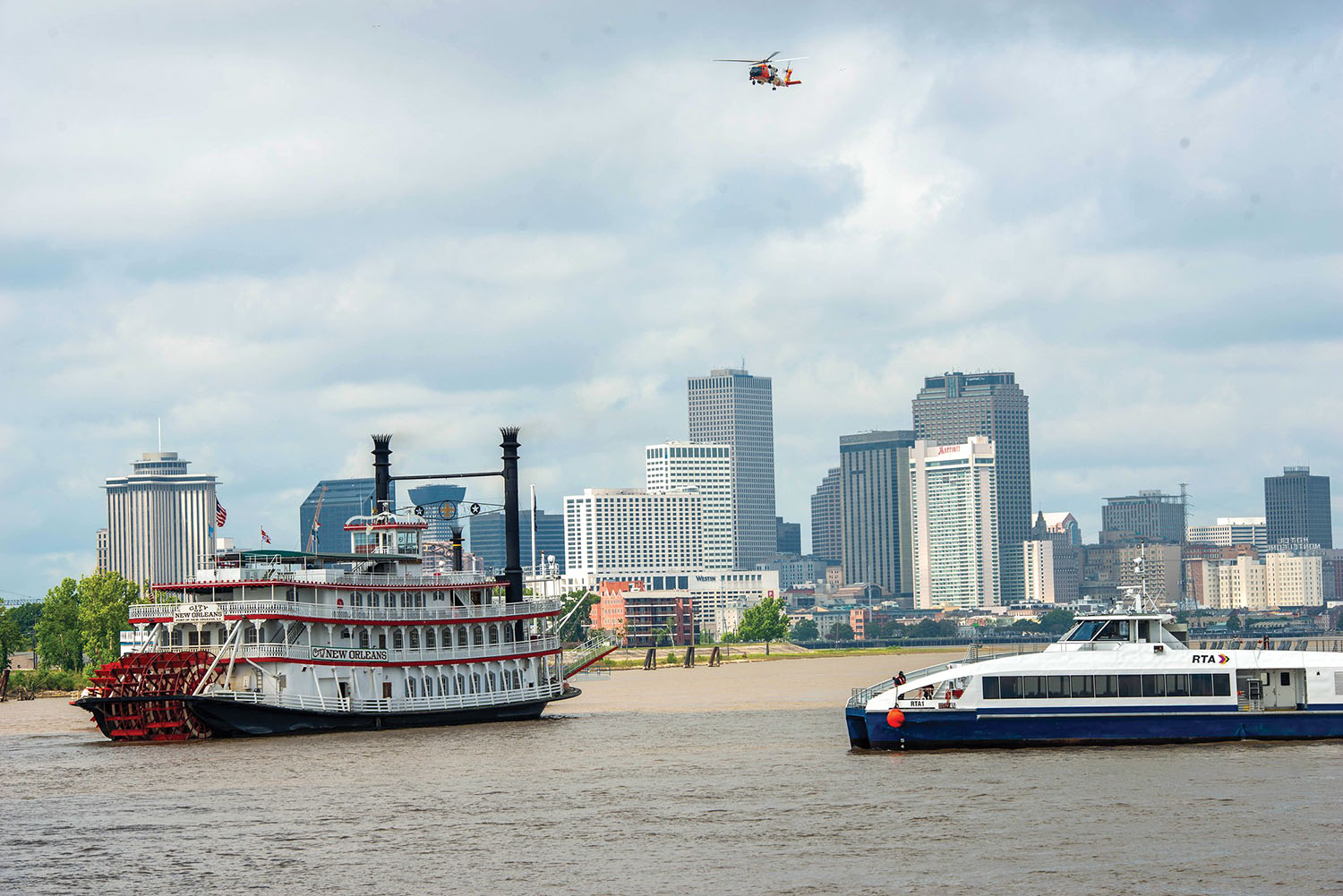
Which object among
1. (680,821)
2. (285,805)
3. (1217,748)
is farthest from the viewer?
(1217,748)

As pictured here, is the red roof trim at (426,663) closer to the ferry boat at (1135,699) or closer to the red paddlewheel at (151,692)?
the red paddlewheel at (151,692)

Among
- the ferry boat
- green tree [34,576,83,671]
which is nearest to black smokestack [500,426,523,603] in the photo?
the ferry boat

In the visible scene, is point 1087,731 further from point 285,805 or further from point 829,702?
point 829,702

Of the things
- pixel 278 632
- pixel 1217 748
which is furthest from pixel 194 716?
pixel 1217 748

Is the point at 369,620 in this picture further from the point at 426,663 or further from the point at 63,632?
the point at 63,632

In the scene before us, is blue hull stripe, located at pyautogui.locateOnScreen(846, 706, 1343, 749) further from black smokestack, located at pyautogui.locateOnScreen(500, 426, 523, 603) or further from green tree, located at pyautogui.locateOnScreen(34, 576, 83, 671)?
green tree, located at pyautogui.locateOnScreen(34, 576, 83, 671)

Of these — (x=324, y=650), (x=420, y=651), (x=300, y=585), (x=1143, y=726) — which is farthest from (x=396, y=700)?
(x=1143, y=726)

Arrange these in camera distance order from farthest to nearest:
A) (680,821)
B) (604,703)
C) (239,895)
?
(604,703) < (680,821) < (239,895)
